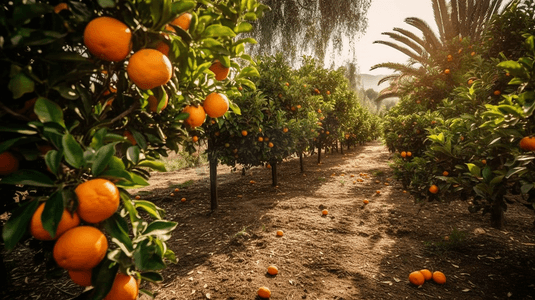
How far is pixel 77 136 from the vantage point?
102cm

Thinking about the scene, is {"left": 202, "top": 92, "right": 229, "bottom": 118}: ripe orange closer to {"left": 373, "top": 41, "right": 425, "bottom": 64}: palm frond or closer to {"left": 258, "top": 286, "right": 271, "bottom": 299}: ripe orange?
{"left": 258, "top": 286, "right": 271, "bottom": 299}: ripe orange

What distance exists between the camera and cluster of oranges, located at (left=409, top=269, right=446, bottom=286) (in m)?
2.46

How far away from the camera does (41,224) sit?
804mm

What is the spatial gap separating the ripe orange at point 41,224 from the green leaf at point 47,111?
31 cm

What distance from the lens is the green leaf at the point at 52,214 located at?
2.45 feet

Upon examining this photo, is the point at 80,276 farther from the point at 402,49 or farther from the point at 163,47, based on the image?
the point at 402,49

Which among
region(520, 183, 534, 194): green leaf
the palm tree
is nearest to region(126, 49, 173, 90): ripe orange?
region(520, 183, 534, 194): green leaf

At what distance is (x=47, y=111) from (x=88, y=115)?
0.17 meters

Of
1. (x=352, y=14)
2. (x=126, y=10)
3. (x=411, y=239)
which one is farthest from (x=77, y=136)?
(x=352, y=14)

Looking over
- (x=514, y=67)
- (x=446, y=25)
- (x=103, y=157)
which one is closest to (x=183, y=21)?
(x=103, y=157)

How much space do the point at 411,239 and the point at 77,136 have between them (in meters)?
4.05

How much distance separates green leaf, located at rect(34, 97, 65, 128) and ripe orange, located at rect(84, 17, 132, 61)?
0.81 ft

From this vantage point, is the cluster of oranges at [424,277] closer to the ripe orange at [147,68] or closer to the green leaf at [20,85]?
the ripe orange at [147,68]

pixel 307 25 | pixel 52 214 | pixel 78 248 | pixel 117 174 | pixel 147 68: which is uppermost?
pixel 307 25
